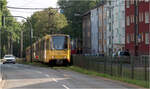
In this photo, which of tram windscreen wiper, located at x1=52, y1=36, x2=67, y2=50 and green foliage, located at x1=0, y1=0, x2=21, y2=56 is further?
green foliage, located at x1=0, y1=0, x2=21, y2=56

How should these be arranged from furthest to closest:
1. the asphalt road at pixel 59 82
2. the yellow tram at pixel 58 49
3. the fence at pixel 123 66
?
the yellow tram at pixel 58 49 < the fence at pixel 123 66 < the asphalt road at pixel 59 82

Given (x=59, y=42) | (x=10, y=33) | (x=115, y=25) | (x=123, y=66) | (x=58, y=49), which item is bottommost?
(x=123, y=66)

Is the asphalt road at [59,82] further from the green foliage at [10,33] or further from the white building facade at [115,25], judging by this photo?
the green foliage at [10,33]

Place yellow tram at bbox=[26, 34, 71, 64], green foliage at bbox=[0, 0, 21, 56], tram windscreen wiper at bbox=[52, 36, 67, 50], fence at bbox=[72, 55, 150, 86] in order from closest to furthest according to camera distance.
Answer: fence at bbox=[72, 55, 150, 86]
yellow tram at bbox=[26, 34, 71, 64]
tram windscreen wiper at bbox=[52, 36, 67, 50]
green foliage at bbox=[0, 0, 21, 56]

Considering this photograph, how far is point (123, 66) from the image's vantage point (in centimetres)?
2655

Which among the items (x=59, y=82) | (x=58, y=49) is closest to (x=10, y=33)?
(x=58, y=49)

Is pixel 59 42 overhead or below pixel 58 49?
overhead

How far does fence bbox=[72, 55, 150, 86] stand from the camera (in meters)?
23.2

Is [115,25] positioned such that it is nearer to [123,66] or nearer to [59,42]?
[59,42]

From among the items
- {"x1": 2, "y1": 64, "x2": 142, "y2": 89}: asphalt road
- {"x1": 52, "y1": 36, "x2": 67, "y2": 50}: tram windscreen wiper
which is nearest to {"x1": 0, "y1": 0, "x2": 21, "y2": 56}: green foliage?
{"x1": 52, "y1": 36, "x2": 67, "y2": 50}: tram windscreen wiper

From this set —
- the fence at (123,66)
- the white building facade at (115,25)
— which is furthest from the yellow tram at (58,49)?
the white building facade at (115,25)

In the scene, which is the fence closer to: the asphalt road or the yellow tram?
the asphalt road

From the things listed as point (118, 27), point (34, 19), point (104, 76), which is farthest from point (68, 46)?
point (34, 19)

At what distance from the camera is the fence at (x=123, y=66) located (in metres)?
23.2
